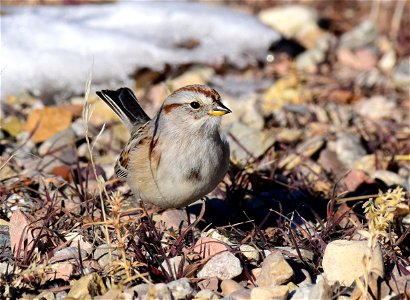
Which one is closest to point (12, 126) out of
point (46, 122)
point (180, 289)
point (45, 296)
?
point (46, 122)

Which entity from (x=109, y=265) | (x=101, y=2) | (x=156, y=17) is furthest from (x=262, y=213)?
(x=101, y=2)

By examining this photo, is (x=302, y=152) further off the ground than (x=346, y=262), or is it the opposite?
(x=346, y=262)

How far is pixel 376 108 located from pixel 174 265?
3.57 meters

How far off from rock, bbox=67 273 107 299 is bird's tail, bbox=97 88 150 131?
1.80 metres

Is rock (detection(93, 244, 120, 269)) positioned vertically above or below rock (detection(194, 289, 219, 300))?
below

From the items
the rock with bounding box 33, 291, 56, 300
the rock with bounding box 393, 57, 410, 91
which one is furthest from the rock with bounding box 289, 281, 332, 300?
the rock with bounding box 393, 57, 410, 91

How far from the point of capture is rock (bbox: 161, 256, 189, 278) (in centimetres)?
345

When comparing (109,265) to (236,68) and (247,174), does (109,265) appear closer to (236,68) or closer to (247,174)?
(247,174)

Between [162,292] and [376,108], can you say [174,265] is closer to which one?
[162,292]

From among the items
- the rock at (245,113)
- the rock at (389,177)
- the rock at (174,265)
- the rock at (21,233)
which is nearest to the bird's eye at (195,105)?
the rock at (174,265)

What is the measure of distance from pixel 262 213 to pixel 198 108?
0.86 meters

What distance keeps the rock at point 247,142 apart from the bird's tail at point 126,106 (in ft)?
2.27

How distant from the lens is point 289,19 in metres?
8.58

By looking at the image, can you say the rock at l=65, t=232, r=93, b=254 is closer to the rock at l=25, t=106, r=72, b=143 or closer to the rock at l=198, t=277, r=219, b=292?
the rock at l=198, t=277, r=219, b=292
